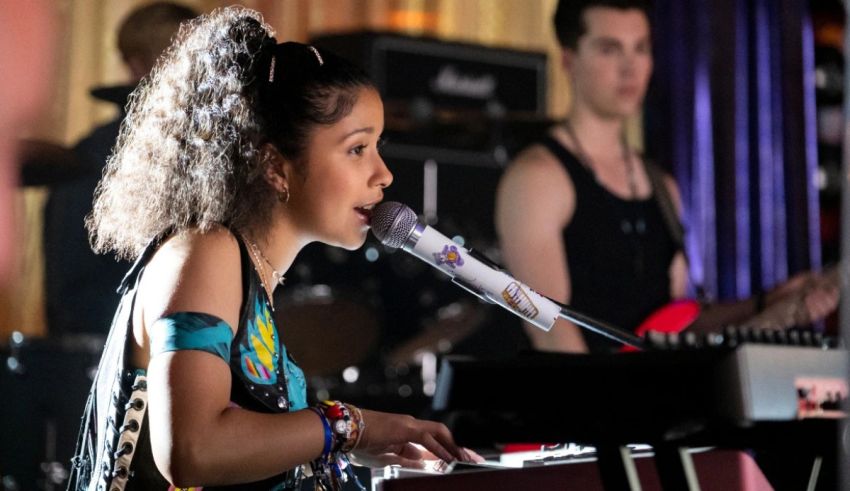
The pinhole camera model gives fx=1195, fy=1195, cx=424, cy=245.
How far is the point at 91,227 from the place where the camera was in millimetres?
1859

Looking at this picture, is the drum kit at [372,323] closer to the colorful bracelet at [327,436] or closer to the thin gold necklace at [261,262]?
the thin gold necklace at [261,262]

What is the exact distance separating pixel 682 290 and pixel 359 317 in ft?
3.44

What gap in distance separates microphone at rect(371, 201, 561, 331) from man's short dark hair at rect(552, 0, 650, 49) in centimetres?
254

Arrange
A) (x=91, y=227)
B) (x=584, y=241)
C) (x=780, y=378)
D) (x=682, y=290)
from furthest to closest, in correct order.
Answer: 1. (x=682, y=290)
2. (x=584, y=241)
3. (x=91, y=227)
4. (x=780, y=378)

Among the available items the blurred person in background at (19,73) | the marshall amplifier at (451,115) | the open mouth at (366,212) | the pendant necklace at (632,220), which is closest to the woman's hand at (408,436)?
the open mouth at (366,212)

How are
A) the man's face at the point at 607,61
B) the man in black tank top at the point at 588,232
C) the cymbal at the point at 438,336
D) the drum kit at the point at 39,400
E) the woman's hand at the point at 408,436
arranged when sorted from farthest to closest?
1. the cymbal at the point at 438,336
2. the man's face at the point at 607,61
3. the drum kit at the point at 39,400
4. the man in black tank top at the point at 588,232
5. the woman's hand at the point at 408,436

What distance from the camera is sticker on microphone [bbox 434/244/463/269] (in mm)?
1550

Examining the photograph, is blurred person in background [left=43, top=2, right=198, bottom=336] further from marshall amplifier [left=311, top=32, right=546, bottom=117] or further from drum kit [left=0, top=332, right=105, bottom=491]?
marshall amplifier [left=311, top=32, right=546, bottom=117]

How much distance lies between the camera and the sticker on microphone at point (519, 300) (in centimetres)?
155

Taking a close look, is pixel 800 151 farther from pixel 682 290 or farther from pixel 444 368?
pixel 444 368

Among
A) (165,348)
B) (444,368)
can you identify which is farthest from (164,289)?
(444,368)

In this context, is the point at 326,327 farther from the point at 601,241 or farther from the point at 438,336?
the point at 601,241

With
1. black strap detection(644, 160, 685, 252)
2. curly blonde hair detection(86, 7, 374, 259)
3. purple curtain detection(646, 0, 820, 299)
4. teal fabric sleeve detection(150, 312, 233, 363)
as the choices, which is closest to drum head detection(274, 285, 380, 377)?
black strap detection(644, 160, 685, 252)

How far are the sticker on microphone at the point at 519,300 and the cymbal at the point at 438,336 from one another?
8.26 feet
